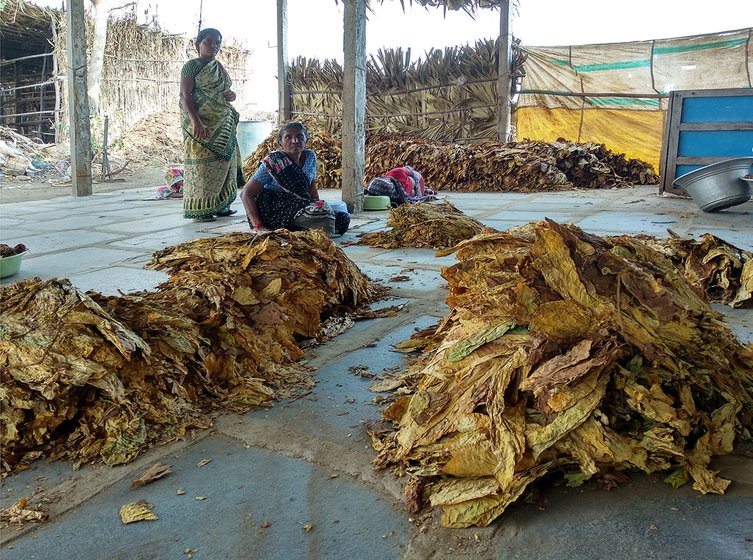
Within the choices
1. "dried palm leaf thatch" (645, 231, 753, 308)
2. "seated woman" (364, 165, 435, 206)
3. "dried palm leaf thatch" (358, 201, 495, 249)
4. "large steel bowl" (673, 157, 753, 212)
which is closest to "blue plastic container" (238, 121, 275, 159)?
"seated woman" (364, 165, 435, 206)

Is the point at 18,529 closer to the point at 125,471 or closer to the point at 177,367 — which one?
the point at 125,471

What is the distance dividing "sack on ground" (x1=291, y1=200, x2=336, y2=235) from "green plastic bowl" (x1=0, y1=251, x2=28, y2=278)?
86.3 inches

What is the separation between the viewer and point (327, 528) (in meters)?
1.41

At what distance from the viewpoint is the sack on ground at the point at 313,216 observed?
5.25m

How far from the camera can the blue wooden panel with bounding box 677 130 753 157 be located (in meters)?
7.97

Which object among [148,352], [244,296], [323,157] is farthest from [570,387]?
[323,157]

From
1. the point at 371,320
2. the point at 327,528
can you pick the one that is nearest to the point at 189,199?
the point at 371,320

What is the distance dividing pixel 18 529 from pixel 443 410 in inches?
43.7

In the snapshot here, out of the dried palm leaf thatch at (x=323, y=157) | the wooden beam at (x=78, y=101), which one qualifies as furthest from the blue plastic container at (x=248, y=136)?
the wooden beam at (x=78, y=101)

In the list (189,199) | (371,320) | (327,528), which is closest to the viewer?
A: (327,528)

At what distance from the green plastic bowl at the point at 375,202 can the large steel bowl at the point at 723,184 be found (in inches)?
146

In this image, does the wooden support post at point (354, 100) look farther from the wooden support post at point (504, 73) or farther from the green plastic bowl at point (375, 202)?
the wooden support post at point (504, 73)

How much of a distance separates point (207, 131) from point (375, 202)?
2.38 meters

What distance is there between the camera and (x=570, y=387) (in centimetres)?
152
